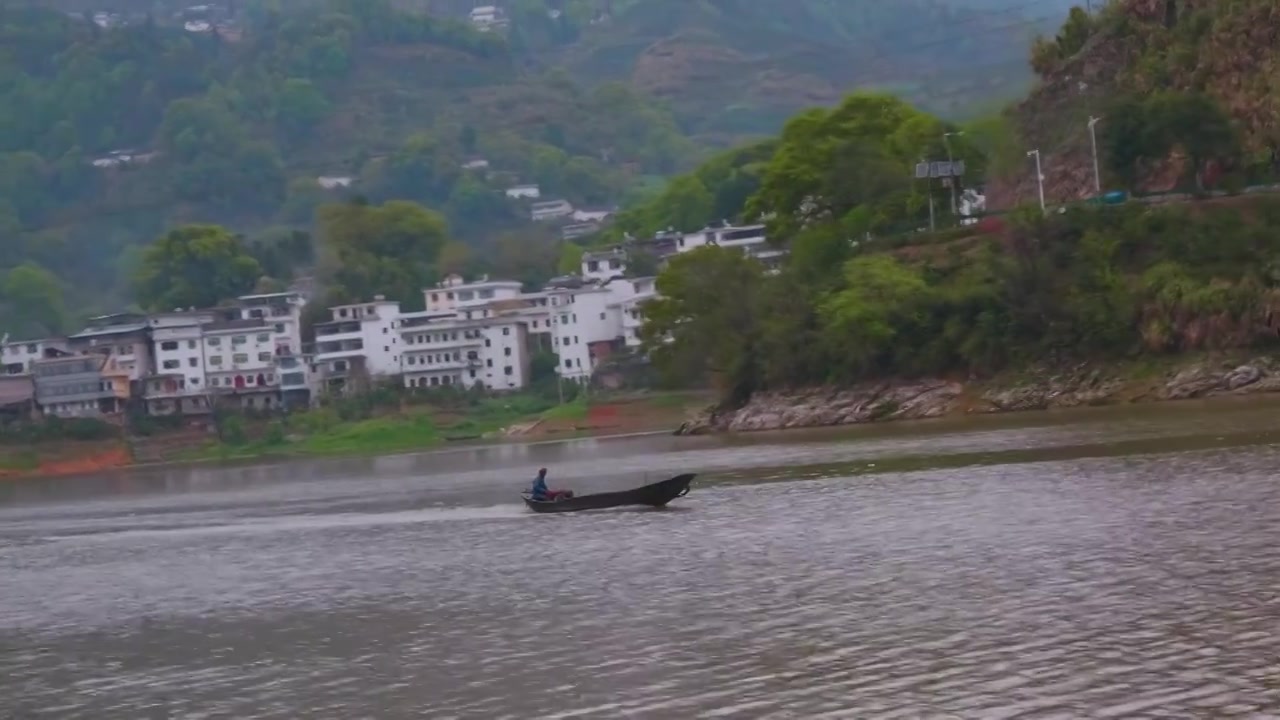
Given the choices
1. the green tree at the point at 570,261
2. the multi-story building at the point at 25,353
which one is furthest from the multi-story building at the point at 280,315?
the green tree at the point at 570,261

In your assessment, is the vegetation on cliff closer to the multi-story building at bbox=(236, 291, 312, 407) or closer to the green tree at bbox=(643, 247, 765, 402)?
the green tree at bbox=(643, 247, 765, 402)

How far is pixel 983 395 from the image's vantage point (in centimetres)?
6059

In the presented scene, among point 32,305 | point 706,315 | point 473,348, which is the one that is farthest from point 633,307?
point 32,305

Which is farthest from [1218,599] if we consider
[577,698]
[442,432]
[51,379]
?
[51,379]

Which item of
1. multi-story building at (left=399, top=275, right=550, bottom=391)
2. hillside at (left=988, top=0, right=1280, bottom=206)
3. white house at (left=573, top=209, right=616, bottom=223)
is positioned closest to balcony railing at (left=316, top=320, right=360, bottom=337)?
multi-story building at (left=399, top=275, right=550, bottom=391)

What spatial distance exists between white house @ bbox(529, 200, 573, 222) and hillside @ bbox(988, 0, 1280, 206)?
353 ft

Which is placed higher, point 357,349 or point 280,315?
point 280,315

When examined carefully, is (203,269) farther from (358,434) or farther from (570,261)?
(358,434)

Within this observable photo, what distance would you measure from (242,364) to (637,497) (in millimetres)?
73715

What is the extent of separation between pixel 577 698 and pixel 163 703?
17.8 ft

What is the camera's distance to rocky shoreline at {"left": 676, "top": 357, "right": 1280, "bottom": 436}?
176 feet

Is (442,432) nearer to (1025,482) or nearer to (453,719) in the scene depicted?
(1025,482)

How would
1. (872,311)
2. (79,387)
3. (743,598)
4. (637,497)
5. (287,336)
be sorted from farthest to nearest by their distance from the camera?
(287,336), (79,387), (872,311), (637,497), (743,598)

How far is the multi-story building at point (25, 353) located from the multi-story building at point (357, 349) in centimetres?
1510
